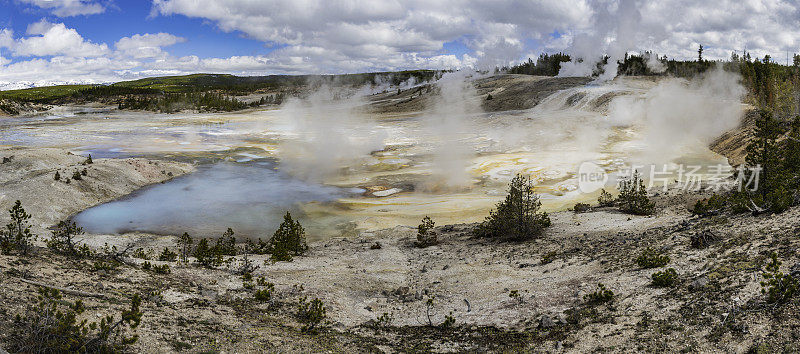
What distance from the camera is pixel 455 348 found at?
6.92 meters

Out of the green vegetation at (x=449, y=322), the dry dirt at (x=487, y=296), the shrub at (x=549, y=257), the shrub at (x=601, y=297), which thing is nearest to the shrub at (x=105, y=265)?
the dry dirt at (x=487, y=296)

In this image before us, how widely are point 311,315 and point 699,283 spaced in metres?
6.23

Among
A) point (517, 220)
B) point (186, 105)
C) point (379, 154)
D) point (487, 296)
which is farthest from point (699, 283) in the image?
point (186, 105)

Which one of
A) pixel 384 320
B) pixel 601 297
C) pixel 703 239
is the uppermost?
pixel 703 239

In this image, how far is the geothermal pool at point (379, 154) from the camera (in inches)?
760

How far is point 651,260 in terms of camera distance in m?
8.89

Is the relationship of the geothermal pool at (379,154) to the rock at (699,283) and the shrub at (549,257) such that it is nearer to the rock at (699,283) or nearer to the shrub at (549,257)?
the shrub at (549,257)

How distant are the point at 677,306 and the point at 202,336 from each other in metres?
6.77

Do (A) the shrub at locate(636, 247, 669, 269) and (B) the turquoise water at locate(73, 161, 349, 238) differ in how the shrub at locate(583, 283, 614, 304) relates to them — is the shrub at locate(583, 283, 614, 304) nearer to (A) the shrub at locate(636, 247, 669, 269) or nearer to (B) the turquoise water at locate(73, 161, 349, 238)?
(A) the shrub at locate(636, 247, 669, 269)

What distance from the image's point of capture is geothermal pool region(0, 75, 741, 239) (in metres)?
19.3

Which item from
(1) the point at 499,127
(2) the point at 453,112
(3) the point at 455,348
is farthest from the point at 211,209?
(2) the point at 453,112

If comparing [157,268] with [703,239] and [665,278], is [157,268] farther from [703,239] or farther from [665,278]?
[703,239]

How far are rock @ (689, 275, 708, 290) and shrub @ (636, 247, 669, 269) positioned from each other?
4.21 feet

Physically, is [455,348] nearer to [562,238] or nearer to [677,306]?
[677,306]
